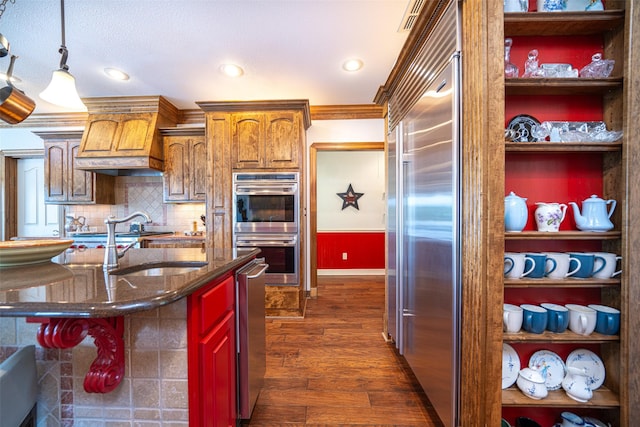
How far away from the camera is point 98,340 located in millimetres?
802

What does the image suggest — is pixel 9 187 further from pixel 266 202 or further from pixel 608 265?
pixel 608 265

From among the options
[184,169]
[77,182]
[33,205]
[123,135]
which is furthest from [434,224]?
[33,205]

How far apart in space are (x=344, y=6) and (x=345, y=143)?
5.98 ft

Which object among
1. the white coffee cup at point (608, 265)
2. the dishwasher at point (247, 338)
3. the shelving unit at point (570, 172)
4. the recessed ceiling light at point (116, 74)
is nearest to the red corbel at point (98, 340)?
the dishwasher at point (247, 338)

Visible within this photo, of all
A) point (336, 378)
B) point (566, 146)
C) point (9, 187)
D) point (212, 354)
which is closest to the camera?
point (212, 354)

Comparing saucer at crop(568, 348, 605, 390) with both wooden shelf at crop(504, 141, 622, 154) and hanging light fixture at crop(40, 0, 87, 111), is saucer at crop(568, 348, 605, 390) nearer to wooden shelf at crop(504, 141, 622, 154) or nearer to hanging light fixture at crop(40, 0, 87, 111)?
wooden shelf at crop(504, 141, 622, 154)

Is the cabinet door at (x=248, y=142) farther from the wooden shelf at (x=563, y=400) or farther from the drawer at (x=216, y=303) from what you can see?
the wooden shelf at (x=563, y=400)

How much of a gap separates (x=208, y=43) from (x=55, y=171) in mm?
2910

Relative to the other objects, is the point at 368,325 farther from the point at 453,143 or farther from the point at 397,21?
the point at 397,21

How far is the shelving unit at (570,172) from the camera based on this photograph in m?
1.11

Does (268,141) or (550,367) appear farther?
(268,141)

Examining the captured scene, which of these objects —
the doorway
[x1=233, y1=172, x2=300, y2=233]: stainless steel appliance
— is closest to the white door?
the doorway

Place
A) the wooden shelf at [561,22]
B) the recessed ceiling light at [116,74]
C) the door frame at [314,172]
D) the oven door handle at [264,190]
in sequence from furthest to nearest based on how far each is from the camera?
the door frame at [314,172]
the oven door handle at [264,190]
the recessed ceiling light at [116,74]
the wooden shelf at [561,22]

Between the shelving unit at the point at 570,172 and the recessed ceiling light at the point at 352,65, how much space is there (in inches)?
58.7
